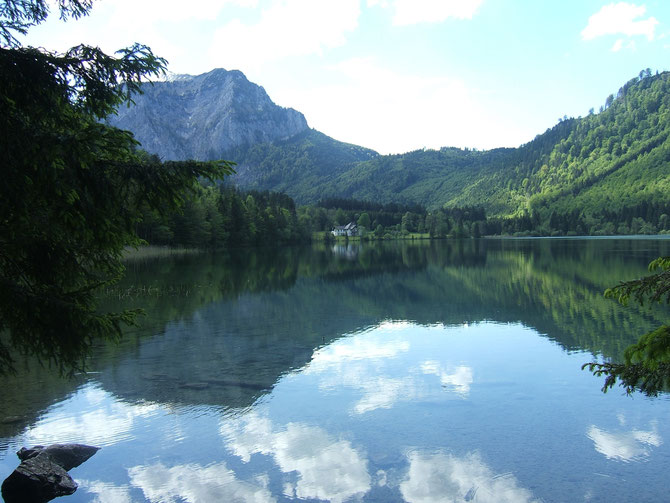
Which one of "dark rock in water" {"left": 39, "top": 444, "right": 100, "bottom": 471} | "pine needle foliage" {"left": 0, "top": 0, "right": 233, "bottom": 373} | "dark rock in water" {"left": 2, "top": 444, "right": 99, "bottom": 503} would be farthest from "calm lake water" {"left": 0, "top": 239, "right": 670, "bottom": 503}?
"pine needle foliage" {"left": 0, "top": 0, "right": 233, "bottom": 373}

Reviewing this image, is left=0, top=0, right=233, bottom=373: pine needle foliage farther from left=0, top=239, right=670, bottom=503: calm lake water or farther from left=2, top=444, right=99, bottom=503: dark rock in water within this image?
left=0, top=239, right=670, bottom=503: calm lake water

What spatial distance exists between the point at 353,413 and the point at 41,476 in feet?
25.3

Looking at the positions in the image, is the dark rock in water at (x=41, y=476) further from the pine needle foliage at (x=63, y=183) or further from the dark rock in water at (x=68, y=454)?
the pine needle foliage at (x=63, y=183)

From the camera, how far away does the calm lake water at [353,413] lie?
10.2 m

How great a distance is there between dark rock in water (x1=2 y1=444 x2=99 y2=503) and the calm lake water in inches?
13.0

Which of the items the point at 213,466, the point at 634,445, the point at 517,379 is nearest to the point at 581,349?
the point at 517,379

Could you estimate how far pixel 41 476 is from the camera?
31.9ft

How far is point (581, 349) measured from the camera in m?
21.3

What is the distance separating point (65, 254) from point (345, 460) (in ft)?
24.2

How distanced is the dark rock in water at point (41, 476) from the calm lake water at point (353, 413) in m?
0.33

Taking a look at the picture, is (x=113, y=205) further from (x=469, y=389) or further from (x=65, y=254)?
(x=469, y=389)

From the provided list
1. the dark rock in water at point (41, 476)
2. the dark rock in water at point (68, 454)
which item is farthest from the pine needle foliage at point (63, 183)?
the dark rock in water at point (68, 454)

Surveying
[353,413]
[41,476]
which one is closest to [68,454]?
[41,476]

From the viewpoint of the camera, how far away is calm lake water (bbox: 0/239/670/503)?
10211mm
